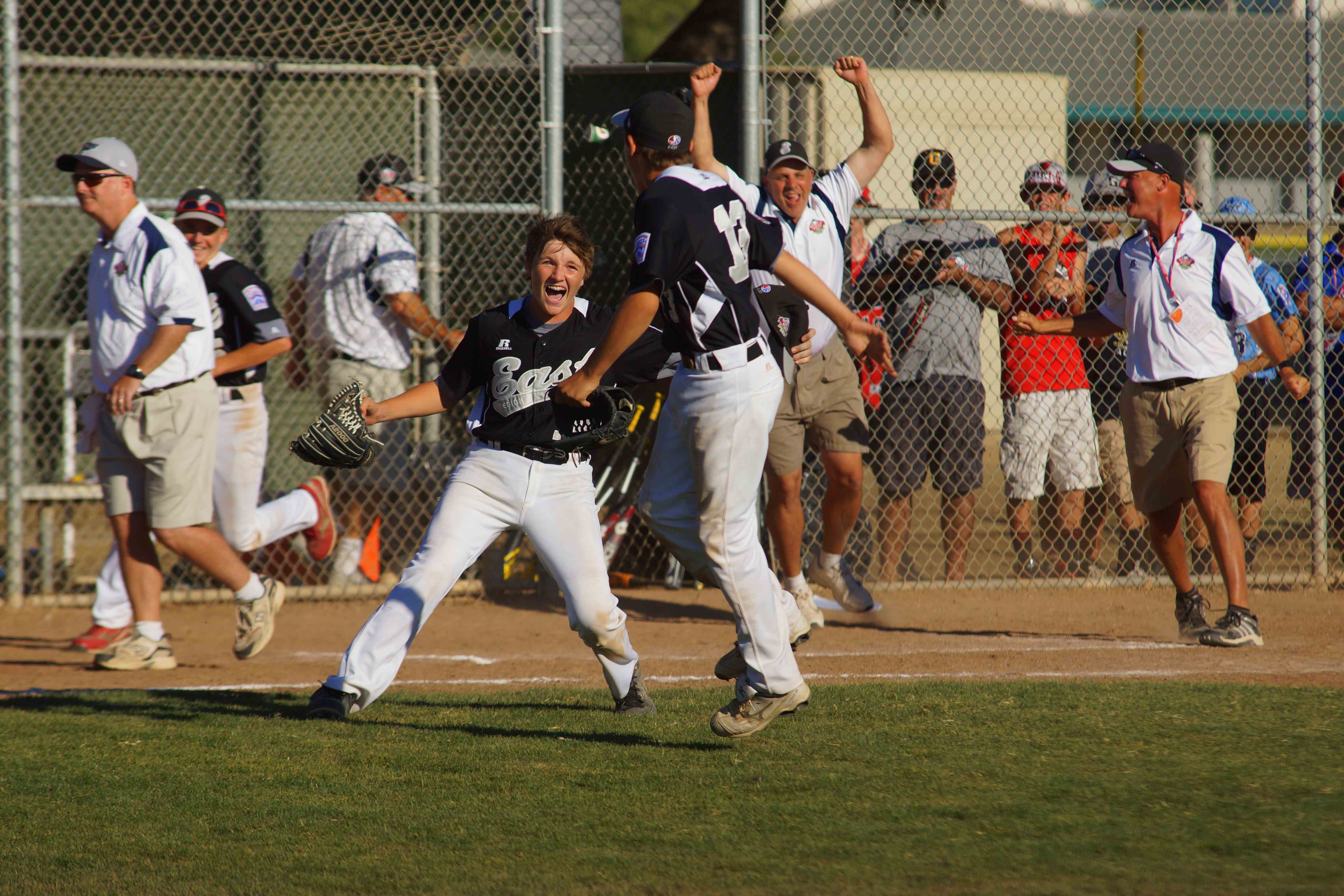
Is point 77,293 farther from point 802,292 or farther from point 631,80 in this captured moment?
point 802,292

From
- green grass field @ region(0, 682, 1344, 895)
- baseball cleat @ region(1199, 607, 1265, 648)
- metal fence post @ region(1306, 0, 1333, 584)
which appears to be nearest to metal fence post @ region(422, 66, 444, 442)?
green grass field @ region(0, 682, 1344, 895)

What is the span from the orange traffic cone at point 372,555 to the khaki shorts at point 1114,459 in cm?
443

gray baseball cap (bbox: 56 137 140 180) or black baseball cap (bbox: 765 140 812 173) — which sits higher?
black baseball cap (bbox: 765 140 812 173)

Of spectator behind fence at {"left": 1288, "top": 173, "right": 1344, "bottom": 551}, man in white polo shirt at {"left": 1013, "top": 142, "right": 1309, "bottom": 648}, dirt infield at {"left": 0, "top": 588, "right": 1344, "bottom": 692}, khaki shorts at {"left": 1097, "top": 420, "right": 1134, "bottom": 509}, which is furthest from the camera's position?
khaki shorts at {"left": 1097, "top": 420, "right": 1134, "bottom": 509}

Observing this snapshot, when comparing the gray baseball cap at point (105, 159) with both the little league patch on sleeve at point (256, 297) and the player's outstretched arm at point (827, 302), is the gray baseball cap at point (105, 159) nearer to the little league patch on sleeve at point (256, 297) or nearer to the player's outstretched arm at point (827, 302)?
the little league patch on sleeve at point (256, 297)

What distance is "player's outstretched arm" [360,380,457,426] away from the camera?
414cm

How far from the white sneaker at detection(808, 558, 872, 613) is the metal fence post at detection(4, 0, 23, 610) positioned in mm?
4330

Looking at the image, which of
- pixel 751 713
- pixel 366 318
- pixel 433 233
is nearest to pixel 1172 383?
pixel 751 713

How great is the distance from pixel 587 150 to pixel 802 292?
3693 millimetres

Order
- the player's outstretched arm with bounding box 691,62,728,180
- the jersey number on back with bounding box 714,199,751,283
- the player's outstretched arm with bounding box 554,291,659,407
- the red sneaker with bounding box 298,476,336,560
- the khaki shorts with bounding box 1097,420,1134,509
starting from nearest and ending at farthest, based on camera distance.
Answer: the player's outstretched arm with bounding box 554,291,659,407 → the jersey number on back with bounding box 714,199,751,283 → the player's outstretched arm with bounding box 691,62,728,180 → the red sneaker with bounding box 298,476,336,560 → the khaki shorts with bounding box 1097,420,1134,509

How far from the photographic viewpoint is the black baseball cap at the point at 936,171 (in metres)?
7.05

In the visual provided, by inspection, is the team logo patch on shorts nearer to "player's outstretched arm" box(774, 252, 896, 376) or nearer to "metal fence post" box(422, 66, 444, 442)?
"metal fence post" box(422, 66, 444, 442)

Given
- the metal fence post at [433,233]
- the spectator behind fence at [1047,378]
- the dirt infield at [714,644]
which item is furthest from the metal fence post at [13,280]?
the spectator behind fence at [1047,378]

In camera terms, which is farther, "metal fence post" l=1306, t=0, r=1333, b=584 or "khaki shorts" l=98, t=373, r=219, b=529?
"metal fence post" l=1306, t=0, r=1333, b=584
